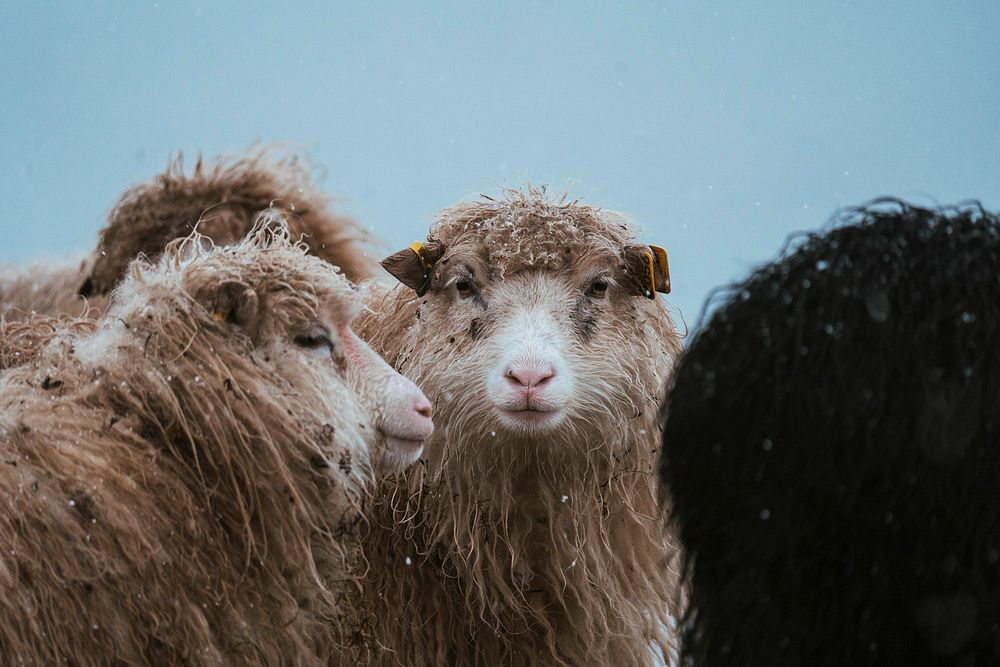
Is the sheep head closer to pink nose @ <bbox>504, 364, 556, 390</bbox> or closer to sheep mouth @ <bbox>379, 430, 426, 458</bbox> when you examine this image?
pink nose @ <bbox>504, 364, 556, 390</bbox>

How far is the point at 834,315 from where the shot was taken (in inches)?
97.5

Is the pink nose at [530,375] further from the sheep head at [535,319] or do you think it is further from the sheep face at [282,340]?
the sheep face at [282,340]

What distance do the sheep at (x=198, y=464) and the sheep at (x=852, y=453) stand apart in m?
1.19

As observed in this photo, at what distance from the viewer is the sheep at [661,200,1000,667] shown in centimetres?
232

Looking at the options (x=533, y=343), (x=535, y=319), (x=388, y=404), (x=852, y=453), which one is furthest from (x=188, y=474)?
(x=852, y=453)

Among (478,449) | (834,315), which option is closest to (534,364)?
(478,449)

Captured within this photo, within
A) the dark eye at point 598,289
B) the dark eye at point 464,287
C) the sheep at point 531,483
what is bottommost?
the sheep at point 531,483

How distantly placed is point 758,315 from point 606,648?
7.08ft

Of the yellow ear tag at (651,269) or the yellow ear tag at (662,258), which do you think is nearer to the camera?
the yellow ear tag at (651,269)

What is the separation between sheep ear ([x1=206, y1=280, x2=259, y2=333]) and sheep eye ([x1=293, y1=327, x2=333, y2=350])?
0.16 m

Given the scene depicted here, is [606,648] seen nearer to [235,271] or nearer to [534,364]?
[534,364]

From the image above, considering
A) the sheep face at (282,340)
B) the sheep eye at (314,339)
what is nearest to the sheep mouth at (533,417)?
the sheep face at (282,340)

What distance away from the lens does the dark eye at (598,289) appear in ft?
14.5

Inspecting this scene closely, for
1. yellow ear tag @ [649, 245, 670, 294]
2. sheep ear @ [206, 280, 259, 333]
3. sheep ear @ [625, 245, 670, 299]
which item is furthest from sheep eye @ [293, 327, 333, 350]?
yellow ear tag @ [649, 245, 670, 294]
